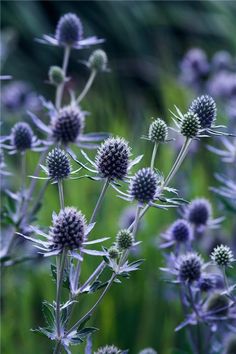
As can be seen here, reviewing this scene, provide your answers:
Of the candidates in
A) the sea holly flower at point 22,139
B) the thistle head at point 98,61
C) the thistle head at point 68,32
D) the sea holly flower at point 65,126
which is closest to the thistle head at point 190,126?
the sea holly flower at point 65,126

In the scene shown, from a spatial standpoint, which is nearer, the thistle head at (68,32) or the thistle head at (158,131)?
the thistle head at (158,131)

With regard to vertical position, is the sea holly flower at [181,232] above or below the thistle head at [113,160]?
below

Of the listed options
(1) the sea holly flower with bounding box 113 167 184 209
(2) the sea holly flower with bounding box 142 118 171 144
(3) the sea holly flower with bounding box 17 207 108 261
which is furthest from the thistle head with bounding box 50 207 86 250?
(2) the sea holly flower with bounding box 142 118 171 144

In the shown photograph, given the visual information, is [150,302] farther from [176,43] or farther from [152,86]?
[176,43]

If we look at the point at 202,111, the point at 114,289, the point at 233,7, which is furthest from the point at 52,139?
the point at 233,7

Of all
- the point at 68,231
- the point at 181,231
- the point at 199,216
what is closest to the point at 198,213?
the point at 199,216

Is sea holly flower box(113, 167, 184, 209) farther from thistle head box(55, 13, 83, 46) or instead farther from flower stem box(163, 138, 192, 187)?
thistle head box(55, 13, 83, 46)

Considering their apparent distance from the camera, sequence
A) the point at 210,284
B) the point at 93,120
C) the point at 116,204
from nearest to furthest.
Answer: the point at 210,284
the point at 116,204
the point at 93,120

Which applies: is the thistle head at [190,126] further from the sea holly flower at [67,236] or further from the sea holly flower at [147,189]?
the sea holly flower at [67,236]

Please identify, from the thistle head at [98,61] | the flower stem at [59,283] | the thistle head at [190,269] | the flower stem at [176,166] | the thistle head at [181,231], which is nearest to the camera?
the flower stem at [59,283]
